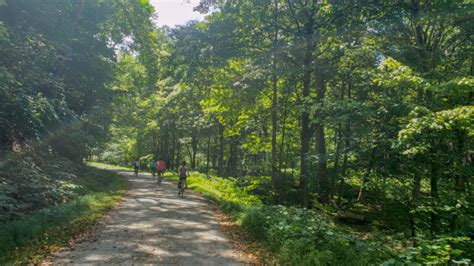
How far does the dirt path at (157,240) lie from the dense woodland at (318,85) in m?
2.88

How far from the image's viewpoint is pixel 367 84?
11.1 metres

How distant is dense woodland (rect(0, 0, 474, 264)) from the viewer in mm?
6703

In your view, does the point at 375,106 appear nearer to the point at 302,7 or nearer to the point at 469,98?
the point at 469,98

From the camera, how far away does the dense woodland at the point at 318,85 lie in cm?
670

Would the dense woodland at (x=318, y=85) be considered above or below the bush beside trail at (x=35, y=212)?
above

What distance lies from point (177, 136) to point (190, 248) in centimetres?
3281

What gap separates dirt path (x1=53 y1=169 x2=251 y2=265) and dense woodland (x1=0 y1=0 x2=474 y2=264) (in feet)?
9.43

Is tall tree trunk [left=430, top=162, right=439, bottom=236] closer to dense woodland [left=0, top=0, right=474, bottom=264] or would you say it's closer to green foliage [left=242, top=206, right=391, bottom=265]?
dense woodland [left=0, top=0, right=474, bottom=264]

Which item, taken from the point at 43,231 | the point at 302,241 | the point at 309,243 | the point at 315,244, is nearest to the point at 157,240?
the point at 43,231

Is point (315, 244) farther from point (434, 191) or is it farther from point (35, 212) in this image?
point (35, 212)

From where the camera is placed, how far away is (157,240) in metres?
8.15

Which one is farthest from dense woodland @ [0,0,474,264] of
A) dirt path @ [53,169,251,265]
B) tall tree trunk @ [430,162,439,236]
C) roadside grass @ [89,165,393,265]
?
dirt path @ [53,169,251,265]

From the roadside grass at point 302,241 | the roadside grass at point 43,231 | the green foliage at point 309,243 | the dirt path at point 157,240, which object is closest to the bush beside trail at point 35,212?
the roadside grass at point 43,231

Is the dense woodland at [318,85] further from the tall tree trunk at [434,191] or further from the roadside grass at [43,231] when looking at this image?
the roadside grass at [43,231]
